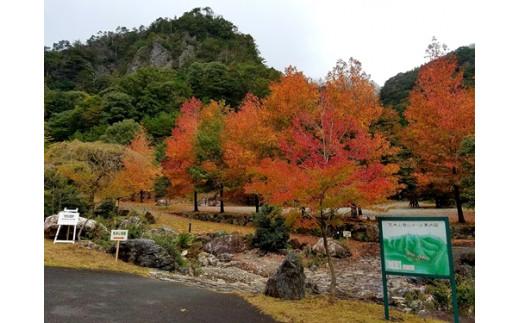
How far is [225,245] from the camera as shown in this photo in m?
16.8

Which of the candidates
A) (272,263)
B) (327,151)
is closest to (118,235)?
(272,263)

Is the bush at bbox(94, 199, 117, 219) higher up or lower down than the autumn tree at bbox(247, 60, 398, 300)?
lower down

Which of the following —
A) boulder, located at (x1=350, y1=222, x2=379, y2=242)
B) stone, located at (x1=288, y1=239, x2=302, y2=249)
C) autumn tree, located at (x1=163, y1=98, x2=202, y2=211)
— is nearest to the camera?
stone, located at (x1=288, y1=239, x2=302, y2=249)

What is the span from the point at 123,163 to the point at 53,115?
3768cm

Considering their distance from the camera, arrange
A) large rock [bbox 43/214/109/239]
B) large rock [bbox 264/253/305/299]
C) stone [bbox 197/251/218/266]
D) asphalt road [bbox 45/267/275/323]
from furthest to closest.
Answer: stone [bbox 197/251/218/266] < large rock [bbox 43/214/109/239] < large rock [bbox 264/253/305/299] < asphalt road [bbox 45/267/275/323]

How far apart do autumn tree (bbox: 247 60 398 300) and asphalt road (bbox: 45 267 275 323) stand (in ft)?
8.20

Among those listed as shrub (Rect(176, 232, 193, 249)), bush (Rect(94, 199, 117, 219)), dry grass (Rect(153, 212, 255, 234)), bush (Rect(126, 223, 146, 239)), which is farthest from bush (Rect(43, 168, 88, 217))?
shrub (Rect(176, 232, 193, 249))

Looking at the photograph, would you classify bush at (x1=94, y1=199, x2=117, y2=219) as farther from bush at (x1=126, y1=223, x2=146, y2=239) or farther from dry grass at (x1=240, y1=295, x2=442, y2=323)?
dry grass at (x1=240, y1=295, x2=442, y2=323)

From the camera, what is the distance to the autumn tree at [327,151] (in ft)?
27.4

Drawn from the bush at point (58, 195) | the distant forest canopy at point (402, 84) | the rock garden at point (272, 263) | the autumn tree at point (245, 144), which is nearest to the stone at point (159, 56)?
the distant forest canopy at point (402, 84)

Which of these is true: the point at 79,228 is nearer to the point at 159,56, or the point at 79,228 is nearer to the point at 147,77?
the point at 147,77

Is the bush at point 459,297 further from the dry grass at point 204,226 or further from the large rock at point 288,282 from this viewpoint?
the dry grass at point 204,226

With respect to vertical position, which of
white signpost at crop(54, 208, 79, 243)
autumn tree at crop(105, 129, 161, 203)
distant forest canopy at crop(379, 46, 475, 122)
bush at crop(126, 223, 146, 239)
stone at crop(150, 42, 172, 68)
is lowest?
bush at crop(126, 223, 146, 239)

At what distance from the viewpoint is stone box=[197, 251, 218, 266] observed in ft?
47.1
